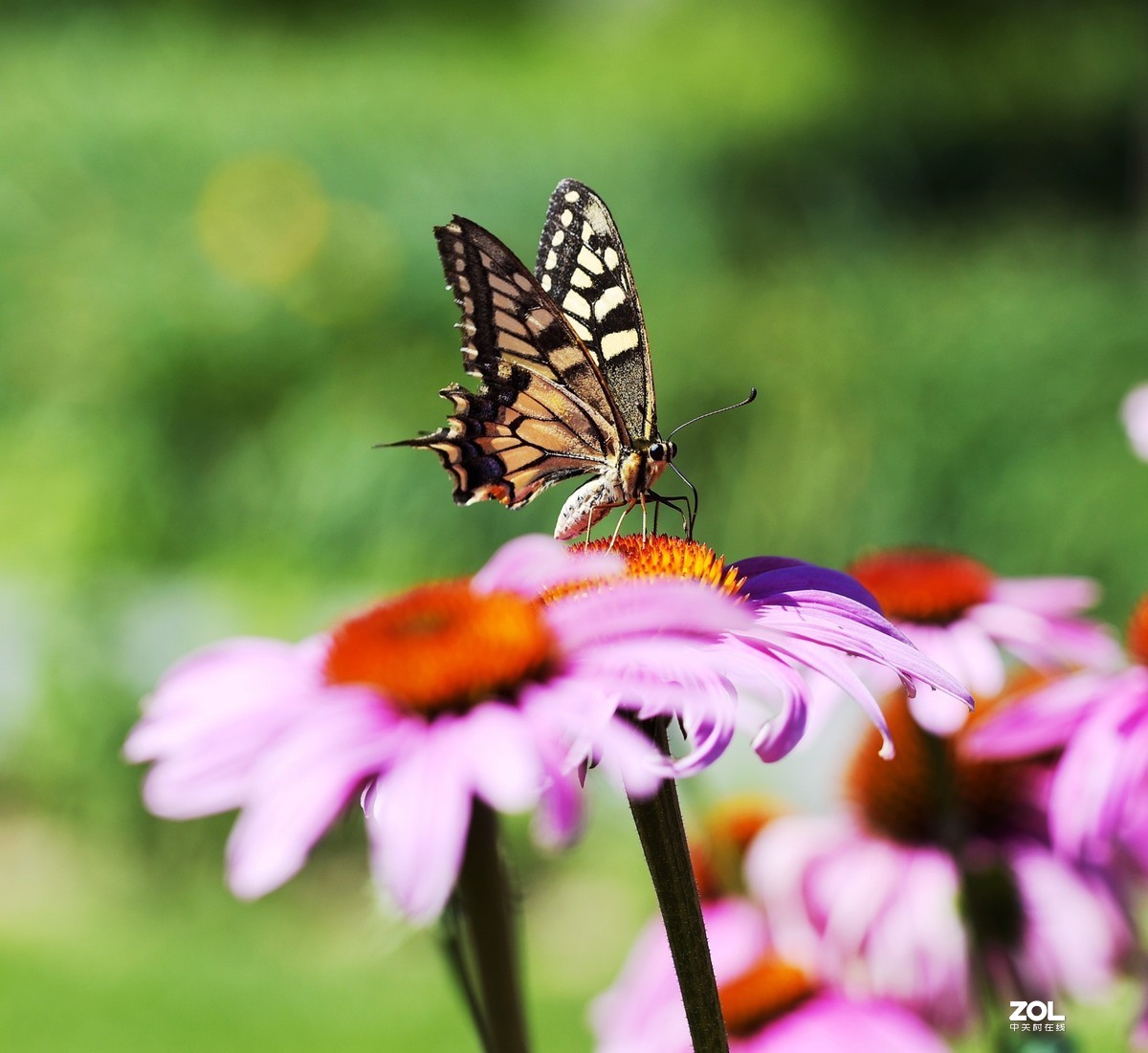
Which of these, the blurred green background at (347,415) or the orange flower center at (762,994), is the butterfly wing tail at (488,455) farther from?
the blurred green background at (347,415)

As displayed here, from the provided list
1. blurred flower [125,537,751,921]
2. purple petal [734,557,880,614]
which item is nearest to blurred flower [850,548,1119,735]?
purple petal [734,557,880,614]

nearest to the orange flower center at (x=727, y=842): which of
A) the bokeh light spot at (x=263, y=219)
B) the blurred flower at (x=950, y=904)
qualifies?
the blurred flower at (x=950, y=904)

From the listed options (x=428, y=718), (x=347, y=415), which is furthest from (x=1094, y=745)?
(x=347, y=415)

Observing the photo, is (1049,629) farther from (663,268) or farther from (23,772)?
(663,268)

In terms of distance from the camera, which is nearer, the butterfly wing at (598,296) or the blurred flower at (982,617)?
the blurred flower at (982,617)

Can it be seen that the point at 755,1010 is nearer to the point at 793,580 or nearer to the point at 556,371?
the point at 793,580

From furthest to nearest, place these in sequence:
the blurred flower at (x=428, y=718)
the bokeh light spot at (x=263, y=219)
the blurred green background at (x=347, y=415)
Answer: the bokeh light spot at (x=263, y=219) → the blurred green background at (x=347, y=415) → the blurred flower at (x=428, y=718)
